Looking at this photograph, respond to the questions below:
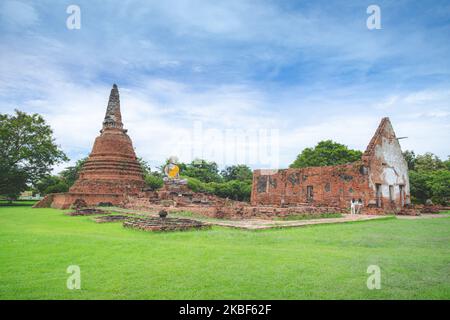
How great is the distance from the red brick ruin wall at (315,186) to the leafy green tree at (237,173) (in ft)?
71.8

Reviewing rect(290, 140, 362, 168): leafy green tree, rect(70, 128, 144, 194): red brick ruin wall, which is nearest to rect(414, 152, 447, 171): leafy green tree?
rect(290, 140, 362, 168): leafy green tree

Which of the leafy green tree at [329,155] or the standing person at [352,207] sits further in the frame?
the leafy green tree at [329,155]

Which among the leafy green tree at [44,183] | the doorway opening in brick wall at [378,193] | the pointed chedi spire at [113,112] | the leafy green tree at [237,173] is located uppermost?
the pointed chedi spire at [113,112]

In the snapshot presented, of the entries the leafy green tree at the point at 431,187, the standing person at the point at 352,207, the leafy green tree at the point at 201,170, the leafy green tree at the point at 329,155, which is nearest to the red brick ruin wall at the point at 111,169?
the standing person at the point at 352,207

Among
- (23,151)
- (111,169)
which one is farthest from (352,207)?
(23,151)

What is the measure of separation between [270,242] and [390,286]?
153 inches

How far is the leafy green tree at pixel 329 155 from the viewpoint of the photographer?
37.8 meters

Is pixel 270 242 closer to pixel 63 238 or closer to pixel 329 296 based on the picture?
pixel 329 296

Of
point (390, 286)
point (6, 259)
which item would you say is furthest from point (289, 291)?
point (6, 259)

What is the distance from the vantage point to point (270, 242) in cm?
823

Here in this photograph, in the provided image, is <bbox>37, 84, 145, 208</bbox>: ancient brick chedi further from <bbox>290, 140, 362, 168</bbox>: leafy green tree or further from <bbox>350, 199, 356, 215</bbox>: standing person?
<bbox>290, 140, 362, 168</bbox>: leafy green tree

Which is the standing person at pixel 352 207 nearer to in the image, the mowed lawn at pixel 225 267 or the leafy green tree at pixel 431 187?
the mowed lawn at pixel 225 267
